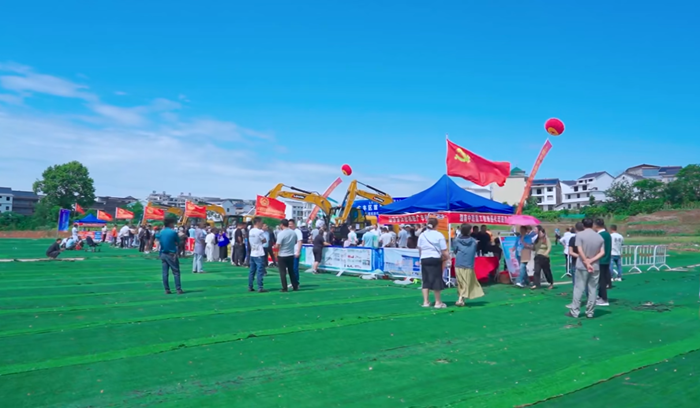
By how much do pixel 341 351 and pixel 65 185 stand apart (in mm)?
90558

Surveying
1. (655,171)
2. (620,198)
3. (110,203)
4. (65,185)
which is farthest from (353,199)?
(110,203)

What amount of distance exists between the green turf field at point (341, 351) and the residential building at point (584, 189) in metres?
89.1

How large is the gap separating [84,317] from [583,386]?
825 cm

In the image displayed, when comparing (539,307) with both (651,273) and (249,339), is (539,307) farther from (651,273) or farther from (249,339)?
(651,273)

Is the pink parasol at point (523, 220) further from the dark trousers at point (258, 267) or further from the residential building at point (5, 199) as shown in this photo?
the residential building at point (5, 199)

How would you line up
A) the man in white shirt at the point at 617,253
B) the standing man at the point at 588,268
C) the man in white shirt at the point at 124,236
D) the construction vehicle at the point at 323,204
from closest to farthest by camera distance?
the standing man at the point at 588,268, the man in white shirt at the point at 617,253, the construction vehicle at the point at 323,204, the man in white shirt at the point at 124,236

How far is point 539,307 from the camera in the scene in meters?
11.0

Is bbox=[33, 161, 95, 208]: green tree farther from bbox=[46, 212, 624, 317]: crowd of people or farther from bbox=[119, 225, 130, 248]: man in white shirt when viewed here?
bbox=[46, 212, 624, 317]: crowd of people

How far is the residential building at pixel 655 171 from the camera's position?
96.9 meters

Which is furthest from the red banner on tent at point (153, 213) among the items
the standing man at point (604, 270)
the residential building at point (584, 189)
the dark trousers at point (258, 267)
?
the residential building at point (584, 189)

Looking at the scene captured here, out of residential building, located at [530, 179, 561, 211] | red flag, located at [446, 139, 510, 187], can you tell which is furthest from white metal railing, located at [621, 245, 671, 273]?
residential building, located at [530, 179, 561, 211]

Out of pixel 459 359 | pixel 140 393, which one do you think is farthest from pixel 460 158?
pixel 140 393

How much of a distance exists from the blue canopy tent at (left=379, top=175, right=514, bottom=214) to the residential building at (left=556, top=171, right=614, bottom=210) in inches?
3292

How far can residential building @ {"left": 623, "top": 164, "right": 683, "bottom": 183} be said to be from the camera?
9688cm
